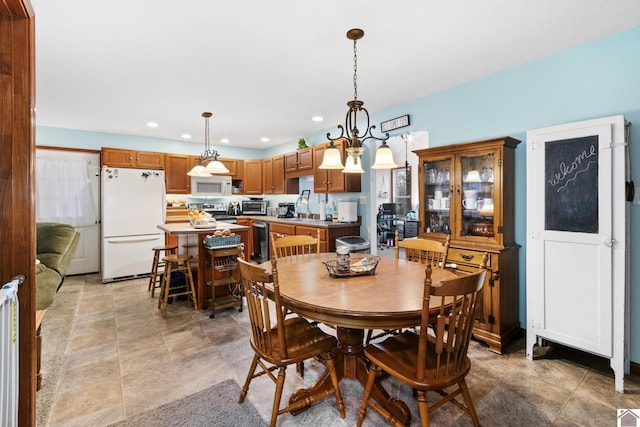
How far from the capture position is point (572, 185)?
2.25 meters

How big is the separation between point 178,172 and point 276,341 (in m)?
4.84

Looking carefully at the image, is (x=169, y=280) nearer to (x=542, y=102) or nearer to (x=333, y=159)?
(x=333, y=159)

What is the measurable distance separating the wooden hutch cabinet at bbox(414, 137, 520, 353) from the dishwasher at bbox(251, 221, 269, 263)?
3.37 metres

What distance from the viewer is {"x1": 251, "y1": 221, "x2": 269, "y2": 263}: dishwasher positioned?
570 cm

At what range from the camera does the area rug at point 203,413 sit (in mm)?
1703

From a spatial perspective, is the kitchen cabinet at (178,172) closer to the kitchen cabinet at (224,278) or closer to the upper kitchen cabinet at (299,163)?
the upper kitchen cabinet at (299,163)

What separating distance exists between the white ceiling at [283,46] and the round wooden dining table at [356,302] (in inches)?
67.8

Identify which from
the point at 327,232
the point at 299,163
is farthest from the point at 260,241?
the point at 327,232

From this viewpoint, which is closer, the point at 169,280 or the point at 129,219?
the point at 169,280

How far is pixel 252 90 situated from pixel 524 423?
3567 mm

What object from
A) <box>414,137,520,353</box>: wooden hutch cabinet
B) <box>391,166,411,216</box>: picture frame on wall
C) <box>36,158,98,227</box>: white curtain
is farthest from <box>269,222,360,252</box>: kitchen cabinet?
<box>391,166,411,216</box>: picture frame on wall

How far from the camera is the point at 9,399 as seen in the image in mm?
1100

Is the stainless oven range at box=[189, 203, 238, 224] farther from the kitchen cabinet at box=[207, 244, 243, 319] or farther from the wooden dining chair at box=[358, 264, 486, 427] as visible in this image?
the wooden dining chair at box=[358, 264, 486, 427]

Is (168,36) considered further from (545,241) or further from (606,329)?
(606,329)
